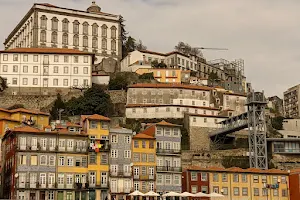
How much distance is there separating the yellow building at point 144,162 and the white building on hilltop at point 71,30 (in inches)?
2056

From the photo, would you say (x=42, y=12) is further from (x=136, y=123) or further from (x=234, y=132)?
(x=234, y=132)

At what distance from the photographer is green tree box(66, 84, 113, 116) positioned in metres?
96.9

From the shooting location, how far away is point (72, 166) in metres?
67.9

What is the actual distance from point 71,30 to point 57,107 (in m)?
28.7

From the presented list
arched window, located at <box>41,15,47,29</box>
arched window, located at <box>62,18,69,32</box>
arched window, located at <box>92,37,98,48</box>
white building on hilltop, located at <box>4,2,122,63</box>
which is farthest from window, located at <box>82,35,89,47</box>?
arched window, located at <box>41,15,47,29</box>

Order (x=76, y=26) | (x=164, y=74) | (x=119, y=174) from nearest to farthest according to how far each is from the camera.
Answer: (x=119, y=174)
(x=164, y=74)
(x=76, y=26)

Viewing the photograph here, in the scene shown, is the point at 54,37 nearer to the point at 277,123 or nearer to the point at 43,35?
the point at 43,35

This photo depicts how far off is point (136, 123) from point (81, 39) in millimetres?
34247

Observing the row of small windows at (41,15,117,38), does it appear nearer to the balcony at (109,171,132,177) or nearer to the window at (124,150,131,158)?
the window at (124,150,131,158)

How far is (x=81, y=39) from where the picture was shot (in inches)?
4899

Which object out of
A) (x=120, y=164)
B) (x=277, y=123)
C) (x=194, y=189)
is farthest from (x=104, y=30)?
(x=194, y=189)

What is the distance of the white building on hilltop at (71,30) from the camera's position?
120m

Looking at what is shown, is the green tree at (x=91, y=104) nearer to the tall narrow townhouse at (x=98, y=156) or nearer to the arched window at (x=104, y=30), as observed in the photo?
the tall narrow townhouse at (x=98, y=156)

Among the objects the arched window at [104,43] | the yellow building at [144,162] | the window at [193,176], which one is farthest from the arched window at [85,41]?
the window at [193,176]
